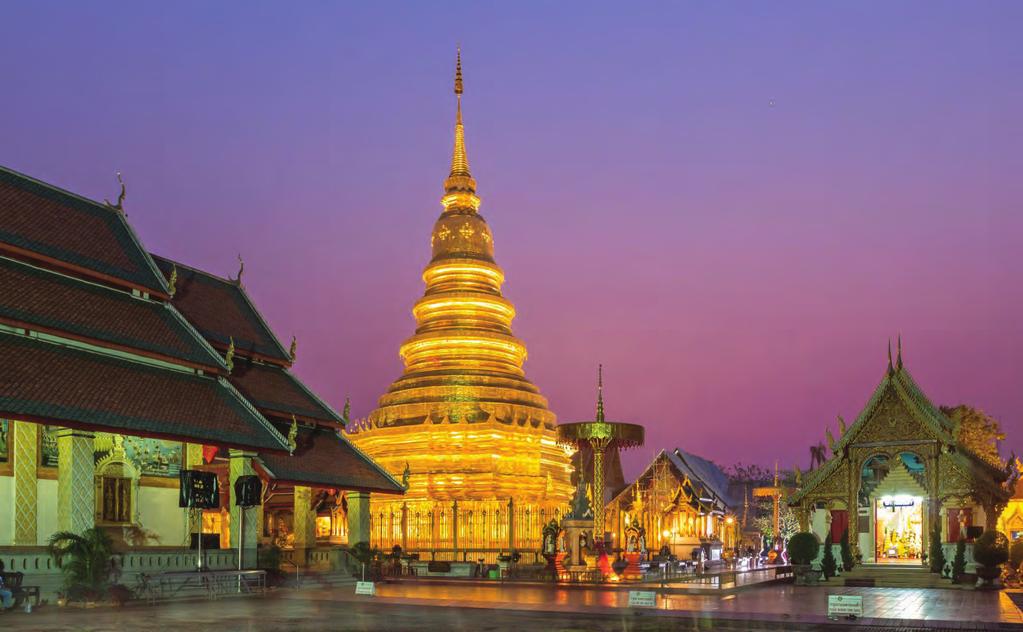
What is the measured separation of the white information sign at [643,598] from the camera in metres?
22.4

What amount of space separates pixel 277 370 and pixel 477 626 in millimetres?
18593

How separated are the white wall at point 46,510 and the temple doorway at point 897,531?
25212 millimetres

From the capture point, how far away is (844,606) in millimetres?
20078

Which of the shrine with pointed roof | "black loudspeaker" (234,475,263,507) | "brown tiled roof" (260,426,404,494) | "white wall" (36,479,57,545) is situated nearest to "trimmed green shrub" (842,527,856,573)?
the shrine with pointed roof

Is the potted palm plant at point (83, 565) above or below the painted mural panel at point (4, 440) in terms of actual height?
below

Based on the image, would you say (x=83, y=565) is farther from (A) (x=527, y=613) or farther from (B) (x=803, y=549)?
(B) (x=803, y=549)

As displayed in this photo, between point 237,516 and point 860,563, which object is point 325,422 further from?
point 860,563

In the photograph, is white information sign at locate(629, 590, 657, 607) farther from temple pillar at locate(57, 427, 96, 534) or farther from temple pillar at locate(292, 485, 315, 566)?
temple pillar at locate(292, 485, 315, 566)

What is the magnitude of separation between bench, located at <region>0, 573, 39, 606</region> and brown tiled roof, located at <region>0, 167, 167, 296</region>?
778 cm

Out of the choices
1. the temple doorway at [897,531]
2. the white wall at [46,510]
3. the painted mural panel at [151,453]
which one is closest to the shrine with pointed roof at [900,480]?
the temple doorway at [897,531]

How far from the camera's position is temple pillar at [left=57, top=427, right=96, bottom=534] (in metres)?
24.0

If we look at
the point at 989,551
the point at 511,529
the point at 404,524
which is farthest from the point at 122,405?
the point at 404,524

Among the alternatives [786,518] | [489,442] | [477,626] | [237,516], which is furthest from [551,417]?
[477,626]

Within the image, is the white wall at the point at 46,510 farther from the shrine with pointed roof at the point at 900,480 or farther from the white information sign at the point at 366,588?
the shrine with pointed roof at the point at 900,480
